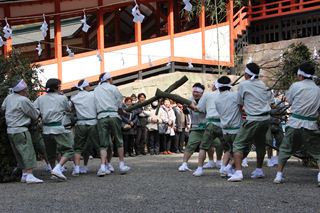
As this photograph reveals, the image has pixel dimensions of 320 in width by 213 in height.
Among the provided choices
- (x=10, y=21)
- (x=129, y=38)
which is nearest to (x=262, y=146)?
(x=10, y=21)

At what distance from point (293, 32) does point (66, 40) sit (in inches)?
411

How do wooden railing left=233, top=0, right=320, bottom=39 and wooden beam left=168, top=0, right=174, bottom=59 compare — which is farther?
wooden railing left=233, top=0, right=320, bottom=39

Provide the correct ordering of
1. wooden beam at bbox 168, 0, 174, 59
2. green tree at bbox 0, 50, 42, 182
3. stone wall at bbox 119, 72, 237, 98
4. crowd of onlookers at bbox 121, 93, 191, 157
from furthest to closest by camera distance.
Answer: wooden beam at bbox 168, 0, 174, 59, stone wall at bbox 119, 72, 237, 98, crowd of onlookers at bbox 121, 93, 191, 157, green tree at bbox 0, 50, 42, 182

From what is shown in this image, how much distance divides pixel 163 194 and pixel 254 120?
2.01 metres

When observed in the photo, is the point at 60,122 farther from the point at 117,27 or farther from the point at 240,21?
the point at 240,21

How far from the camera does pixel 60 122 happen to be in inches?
354

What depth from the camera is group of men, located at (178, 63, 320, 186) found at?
7656 millimetres

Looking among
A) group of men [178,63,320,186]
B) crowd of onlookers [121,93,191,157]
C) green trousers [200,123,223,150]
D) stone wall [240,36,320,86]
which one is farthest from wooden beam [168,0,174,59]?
green trousers [200,123,223,150]

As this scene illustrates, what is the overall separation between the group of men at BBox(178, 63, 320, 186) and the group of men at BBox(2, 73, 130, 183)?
4.91ft

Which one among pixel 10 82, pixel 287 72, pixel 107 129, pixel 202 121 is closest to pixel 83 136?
pixel 107 129

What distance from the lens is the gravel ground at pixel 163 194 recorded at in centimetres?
607

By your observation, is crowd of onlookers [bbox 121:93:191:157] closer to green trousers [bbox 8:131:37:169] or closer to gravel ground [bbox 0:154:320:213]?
gravel ground [bbox 0:154:320:213]

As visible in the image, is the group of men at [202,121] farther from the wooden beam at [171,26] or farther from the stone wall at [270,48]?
the stone wall at [270,48]

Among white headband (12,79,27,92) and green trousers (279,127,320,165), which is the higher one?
white headband (12,79,27,92)
